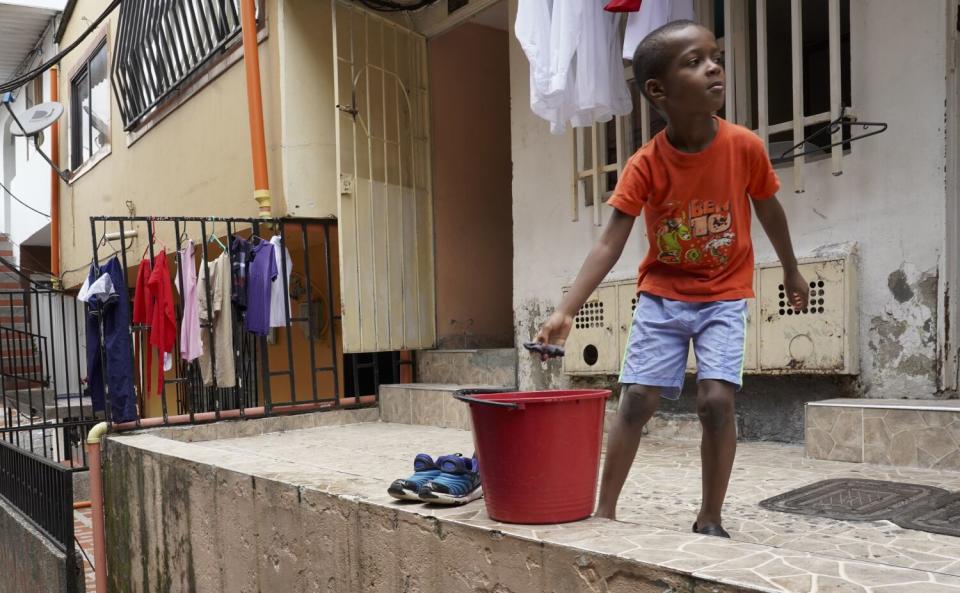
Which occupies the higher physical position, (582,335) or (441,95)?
(441,95)

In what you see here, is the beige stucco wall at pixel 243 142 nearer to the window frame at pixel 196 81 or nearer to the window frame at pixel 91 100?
the window frame at pixel 196 81

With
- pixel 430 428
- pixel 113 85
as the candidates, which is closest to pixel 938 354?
pixel 430 428

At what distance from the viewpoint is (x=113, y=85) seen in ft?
36.5

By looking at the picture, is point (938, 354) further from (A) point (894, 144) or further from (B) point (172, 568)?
(B) point (172, 568)

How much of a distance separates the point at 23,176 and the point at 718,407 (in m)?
17.3

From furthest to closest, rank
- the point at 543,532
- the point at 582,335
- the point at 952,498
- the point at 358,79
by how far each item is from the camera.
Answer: the point at 358,79 < the point at 582,335 < the point at 952,498 < the point at 543,532

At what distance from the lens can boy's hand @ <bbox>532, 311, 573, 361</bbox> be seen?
2301mm

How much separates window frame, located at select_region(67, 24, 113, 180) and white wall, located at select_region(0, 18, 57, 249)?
408 mm

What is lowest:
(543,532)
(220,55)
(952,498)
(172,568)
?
(172,568)

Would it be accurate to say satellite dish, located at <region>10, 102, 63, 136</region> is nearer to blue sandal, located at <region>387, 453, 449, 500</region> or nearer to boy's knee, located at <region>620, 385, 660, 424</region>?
blue sandal, located at <region>387, 453, 449, 500</region>

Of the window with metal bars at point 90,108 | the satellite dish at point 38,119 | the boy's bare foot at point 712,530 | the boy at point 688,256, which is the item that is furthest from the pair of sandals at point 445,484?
the window with metal bars at point 90,108

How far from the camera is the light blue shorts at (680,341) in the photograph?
8.09 feet

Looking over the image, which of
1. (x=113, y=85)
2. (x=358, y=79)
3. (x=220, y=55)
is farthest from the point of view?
(x=113, y=85)

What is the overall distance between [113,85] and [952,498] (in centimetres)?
1084
